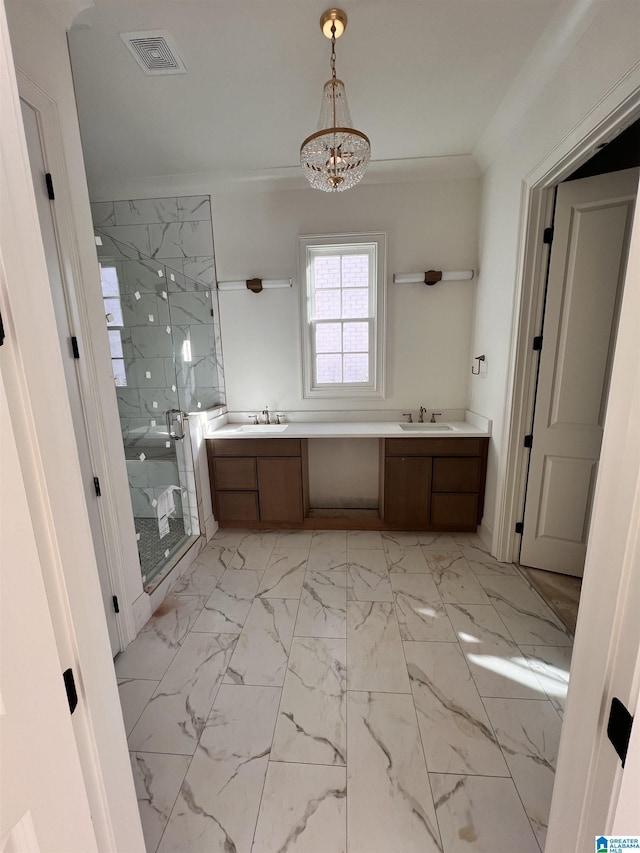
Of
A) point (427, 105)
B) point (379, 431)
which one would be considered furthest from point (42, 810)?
point (427, 105)

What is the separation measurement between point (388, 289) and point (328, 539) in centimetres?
226

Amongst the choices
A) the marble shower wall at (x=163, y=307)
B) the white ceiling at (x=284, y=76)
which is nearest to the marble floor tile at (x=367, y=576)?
the marble shower wall at (x=163, y=307)

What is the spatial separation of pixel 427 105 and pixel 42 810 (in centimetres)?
Result: 319

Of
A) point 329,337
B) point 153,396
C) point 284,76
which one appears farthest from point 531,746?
point 284,76

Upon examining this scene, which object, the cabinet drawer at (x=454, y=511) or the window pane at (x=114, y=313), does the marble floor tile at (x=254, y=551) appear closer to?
the cabinet drawer at (x=454, y=511)

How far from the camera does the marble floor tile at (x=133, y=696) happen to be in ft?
4.67

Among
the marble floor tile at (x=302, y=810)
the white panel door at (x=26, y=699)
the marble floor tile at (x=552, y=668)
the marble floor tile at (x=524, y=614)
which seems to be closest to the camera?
the white panel door at (x=26, y=699)

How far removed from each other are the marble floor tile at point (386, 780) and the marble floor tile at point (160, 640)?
967 mm

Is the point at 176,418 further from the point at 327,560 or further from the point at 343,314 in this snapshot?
the point at 343,314

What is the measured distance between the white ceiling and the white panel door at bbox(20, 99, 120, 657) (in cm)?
75

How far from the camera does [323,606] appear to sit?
2.05 meters

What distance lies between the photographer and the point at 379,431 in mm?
2830

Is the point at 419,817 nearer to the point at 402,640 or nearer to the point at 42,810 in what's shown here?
the point at 402,640

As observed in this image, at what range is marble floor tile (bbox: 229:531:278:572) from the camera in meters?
2.50
